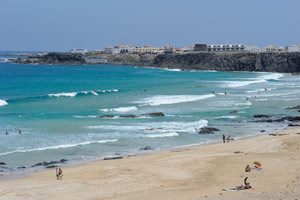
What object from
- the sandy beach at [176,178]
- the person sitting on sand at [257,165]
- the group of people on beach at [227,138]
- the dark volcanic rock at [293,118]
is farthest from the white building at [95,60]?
the person sitting on sand at [257,165]

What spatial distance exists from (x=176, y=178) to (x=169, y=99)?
1349 inches

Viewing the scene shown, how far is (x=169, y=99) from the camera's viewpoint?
56250mm

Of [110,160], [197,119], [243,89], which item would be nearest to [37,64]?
[243,89]

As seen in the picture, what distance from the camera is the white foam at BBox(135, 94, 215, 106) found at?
174ft

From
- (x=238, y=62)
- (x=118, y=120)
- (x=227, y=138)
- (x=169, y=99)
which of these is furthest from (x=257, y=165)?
(x=238, y=62)

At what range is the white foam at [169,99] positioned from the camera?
53.2m

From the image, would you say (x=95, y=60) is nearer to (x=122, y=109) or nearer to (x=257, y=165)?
(x=122, y=109)

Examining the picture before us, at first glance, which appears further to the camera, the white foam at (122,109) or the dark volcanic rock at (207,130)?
the white foam at (122,109)

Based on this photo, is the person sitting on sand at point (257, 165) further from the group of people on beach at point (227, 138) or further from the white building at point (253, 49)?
the white building at point (253, 49)

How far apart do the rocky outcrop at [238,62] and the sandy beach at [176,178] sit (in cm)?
8801

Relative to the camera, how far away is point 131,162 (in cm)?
2548

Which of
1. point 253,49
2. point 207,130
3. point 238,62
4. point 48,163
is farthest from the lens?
point 253,49

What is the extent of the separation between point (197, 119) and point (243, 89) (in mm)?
30456

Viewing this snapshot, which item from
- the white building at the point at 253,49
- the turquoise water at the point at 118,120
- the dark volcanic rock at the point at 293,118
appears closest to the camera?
the turquoise water at the point at 118,120
